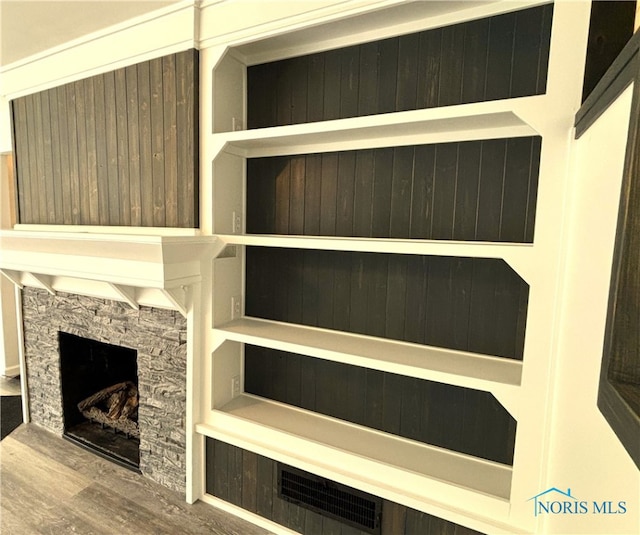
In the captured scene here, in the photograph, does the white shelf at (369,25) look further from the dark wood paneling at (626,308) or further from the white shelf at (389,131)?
the dark wood paneling at (626,308)

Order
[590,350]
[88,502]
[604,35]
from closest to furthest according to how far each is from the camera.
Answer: [590,350]
[604,35]
[88,502]

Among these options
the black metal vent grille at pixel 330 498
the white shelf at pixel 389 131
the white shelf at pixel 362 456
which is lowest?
the black metal vent grille at pixel 330 498

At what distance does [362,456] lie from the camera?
5.60ft

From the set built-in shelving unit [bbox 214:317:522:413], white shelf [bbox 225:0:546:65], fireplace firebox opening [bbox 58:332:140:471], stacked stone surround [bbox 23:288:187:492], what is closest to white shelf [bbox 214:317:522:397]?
built-in shelving unit [bbox 214:317:522:413]

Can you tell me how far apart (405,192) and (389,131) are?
300 mm

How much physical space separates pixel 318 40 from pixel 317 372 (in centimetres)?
177

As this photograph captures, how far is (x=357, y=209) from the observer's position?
193 cm

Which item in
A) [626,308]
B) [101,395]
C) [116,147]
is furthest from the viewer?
[101,395]

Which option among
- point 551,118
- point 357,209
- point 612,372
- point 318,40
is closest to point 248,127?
point 318,40

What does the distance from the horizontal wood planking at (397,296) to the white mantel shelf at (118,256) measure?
0.42m

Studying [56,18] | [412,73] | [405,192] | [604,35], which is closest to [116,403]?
[56,18]

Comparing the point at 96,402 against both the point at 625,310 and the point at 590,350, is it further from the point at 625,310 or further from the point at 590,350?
the point at 625,310

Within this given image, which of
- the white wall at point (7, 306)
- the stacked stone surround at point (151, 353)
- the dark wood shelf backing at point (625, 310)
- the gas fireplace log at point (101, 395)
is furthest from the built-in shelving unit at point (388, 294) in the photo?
the white wall at point (7, 306)

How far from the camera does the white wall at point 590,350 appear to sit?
770mm
